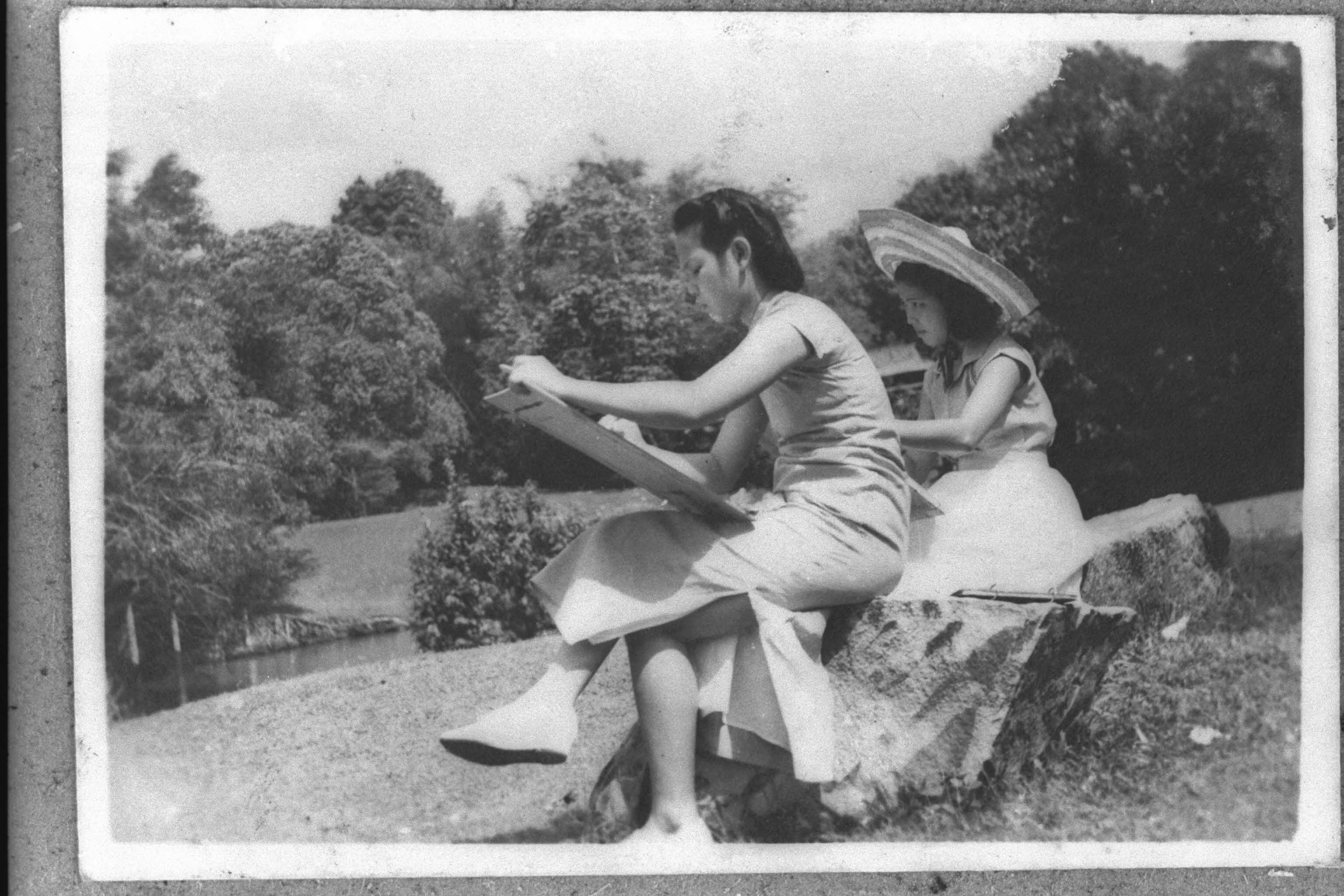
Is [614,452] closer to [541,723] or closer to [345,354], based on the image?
[541,723]

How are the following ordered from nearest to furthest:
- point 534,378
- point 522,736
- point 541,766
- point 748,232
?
1. point 534,378
2. point 522,736
3. point 748,232
4. point 541,766

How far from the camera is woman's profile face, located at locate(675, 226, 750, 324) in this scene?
462cm

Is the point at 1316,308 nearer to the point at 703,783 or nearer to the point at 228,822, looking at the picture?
the point at 703,783

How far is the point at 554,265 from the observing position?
504cm

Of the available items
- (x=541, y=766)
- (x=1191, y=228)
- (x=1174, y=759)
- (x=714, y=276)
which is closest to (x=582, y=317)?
(x=714, y=276)

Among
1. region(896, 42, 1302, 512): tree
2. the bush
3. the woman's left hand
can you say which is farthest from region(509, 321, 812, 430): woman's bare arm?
region(896, 42, 1302, 512): tree

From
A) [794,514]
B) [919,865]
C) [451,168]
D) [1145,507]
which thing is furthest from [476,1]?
[919,865]

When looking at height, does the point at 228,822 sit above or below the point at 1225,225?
below

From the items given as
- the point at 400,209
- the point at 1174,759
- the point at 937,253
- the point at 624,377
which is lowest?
the point at 1174,759

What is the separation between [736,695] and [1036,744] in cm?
86

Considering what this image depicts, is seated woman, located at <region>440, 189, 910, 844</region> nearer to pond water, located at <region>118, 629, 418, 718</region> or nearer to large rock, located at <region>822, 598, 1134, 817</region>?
large rock, located at <region>822, 598, 1134, 817</region>

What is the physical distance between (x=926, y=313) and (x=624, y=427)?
1011 mm

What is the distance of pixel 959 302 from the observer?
16.2 feet

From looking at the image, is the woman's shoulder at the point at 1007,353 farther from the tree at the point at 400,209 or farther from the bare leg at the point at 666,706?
the tree at the point at 400,209
